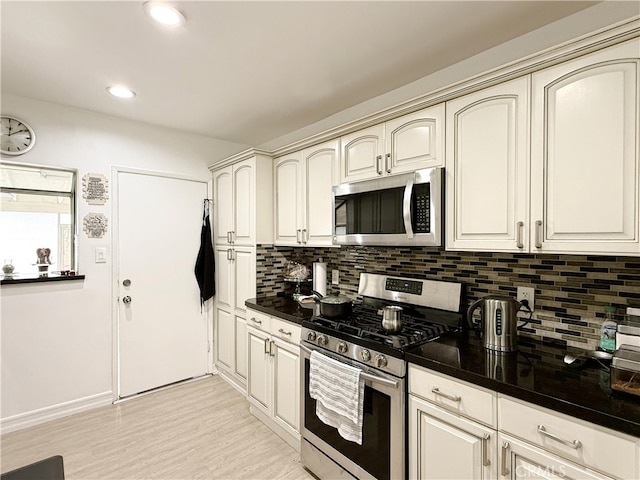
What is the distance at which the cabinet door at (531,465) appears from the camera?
104cm

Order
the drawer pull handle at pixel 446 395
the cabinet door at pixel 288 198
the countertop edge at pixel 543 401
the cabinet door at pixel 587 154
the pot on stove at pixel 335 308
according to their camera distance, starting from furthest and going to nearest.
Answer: the cabinet door at pixel 288 198 → the pot on stove at pixel 335 308 → the drawer pull handle at pixel 446 395 → the cabinet door at pixel 587 154 → the countertop edge at pixel 543 401

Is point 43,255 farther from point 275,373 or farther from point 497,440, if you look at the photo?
point 497,440

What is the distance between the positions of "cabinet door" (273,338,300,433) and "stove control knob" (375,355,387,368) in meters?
0.72

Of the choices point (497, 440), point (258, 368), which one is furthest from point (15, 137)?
point (497, 440)

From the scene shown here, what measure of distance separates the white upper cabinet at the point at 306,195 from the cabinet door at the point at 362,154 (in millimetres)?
95

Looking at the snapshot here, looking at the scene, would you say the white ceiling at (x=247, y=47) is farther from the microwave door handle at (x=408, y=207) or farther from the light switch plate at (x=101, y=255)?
the light switch plate at (x=101, y=255)

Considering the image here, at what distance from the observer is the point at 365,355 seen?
162 cm

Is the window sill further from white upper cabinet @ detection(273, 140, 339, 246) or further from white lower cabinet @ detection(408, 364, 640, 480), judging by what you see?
white lower cabinet @ detection(408, 364, 640, 480)

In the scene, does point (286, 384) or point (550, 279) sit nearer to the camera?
point (550, 279)

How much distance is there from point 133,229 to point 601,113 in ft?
11.0

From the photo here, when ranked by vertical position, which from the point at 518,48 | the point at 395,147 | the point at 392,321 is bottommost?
the point at 392,321

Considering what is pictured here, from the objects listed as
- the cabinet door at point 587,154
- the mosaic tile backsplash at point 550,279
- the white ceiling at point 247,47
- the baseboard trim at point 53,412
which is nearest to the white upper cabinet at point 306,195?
the white ceiling at point 247,47

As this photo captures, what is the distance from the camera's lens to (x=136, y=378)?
296 centimetres

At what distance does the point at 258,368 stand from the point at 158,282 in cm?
138
